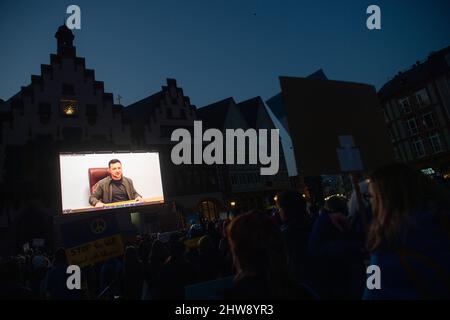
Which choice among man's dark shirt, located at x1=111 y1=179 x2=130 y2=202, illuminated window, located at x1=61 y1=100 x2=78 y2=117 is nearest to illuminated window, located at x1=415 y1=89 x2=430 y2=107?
man's dark shirt, located at x1=111 y1=179 x2=130 y2=202

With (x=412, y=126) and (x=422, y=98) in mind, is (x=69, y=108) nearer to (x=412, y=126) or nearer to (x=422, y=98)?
(x=422, y=98)

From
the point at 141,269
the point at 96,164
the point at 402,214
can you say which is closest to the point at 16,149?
the point at 96,164

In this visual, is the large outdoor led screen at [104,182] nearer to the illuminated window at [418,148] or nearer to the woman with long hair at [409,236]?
the woman with long hair at [409,236]

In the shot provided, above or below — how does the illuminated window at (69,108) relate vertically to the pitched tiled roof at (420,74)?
below

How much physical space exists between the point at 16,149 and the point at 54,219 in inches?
215

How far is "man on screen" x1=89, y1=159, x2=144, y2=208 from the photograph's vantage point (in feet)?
54.1

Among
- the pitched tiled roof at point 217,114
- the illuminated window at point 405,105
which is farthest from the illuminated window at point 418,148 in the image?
the pitched tiled roof at point 217,114

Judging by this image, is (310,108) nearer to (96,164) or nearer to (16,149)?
(96,164)

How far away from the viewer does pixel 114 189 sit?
16938mm

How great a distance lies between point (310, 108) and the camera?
452 cm

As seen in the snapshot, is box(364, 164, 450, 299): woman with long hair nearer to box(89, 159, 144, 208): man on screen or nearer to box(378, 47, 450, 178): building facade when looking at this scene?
box(89, 159, 144, 208): man on screen

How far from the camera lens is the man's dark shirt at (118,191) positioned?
16.9m

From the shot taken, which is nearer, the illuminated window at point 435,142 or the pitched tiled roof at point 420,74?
the pitched tiled roof at point 420,74

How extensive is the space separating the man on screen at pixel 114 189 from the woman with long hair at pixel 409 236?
1593 centimetres
